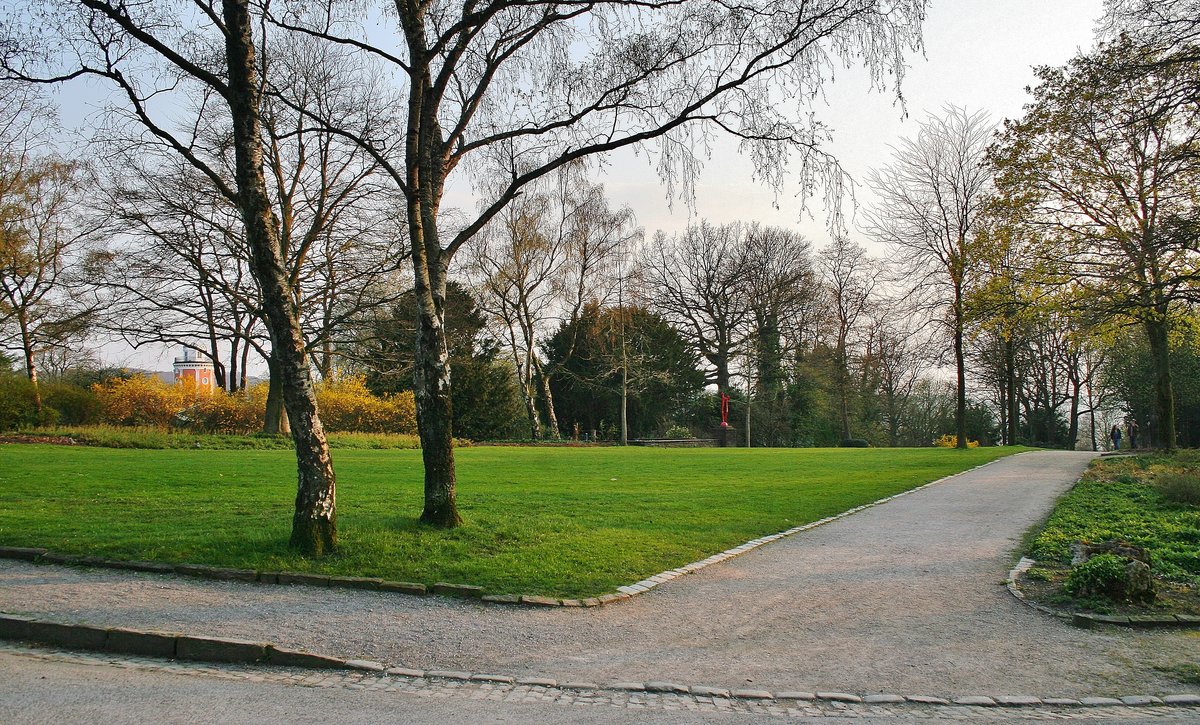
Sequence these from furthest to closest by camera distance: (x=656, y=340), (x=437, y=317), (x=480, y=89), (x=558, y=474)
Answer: (x=656, y=340) → (x=558, y=474) → (x=480, y=89) → (x=437, y=317)

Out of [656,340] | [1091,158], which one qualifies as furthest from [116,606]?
[656,340]

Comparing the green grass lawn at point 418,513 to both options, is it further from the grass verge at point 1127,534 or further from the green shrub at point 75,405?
the green shrub at point 75,405

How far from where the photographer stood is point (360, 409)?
35.8 meters

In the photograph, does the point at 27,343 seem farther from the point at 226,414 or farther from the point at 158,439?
the point at 158,439

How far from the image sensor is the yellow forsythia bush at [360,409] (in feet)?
116

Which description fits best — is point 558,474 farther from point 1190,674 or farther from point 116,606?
point 1190,674

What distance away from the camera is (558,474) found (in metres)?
19.8

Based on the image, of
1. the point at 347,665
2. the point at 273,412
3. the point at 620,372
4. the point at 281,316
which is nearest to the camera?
the point at 347,665

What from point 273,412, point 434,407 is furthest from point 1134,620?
point 273,412

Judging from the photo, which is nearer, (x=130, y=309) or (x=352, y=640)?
(x=352, y=640)

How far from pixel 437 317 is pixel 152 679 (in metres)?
5.49

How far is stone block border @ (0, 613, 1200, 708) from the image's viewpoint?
15.8ft

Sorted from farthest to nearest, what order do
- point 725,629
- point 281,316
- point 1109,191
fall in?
point 1109,191 < point 281,316 < point 725,629

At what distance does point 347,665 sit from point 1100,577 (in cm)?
658
